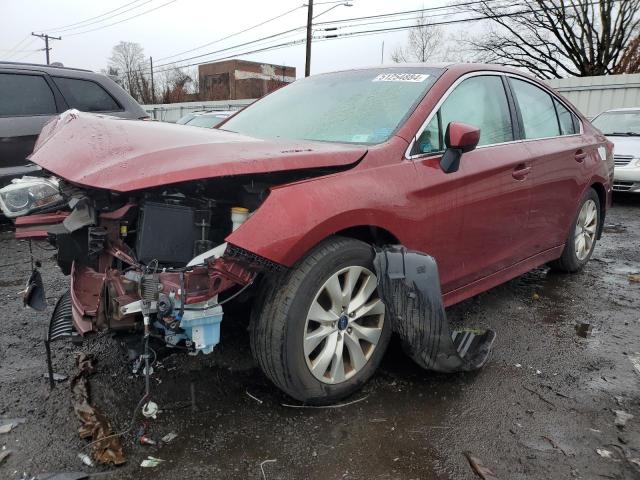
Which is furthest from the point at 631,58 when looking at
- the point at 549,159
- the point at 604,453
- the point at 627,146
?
the point at 604,453

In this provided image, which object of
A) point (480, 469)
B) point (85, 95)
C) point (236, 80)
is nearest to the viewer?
point (480, 469)

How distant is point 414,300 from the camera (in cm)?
232

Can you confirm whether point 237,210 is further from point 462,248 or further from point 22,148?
point 22,148

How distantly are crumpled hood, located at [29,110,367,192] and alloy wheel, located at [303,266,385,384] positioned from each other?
56 centimetres

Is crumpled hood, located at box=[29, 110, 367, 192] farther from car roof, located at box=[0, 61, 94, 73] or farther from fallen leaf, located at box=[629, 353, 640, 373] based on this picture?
car roof, located at box=[0, 61, 94, 73]

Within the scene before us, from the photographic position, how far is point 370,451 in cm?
207

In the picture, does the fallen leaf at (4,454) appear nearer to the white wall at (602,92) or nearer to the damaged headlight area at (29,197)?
the damaged headlight area at (29,197)

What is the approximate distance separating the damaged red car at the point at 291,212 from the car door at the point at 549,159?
0.26m

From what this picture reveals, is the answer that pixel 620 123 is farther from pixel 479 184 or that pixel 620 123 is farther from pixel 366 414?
pixel 366 414

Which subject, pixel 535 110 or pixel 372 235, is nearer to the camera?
pixel 372 235

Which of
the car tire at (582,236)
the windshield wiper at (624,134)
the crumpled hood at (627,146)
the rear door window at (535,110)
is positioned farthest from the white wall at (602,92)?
the rear door window at (535,110)

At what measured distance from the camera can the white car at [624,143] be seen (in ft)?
27.6

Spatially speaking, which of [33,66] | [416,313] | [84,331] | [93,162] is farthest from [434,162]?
[33,66]

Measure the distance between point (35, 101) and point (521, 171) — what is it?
520 cm
